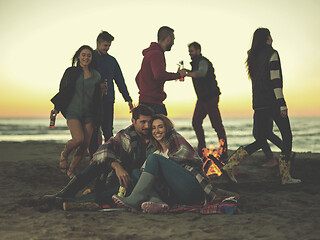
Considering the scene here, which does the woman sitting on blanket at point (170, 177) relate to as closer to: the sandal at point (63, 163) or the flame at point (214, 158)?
the flame at point (214, 158)

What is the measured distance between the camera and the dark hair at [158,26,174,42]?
496 cm

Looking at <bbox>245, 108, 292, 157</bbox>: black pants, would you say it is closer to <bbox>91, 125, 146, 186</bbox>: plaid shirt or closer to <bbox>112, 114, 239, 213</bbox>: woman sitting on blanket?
<bbox>112, 114, 239, 213</bbox>: woman sitting on blanket

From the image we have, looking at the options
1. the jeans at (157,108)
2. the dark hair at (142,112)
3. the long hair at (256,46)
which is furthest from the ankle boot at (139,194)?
the long hair at (256,46)

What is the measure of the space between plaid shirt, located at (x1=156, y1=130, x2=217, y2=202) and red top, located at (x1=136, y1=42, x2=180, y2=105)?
1.29m

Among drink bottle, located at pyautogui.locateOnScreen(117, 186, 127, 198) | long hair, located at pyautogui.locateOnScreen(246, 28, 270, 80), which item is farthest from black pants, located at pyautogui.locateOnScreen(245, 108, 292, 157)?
drink bottle, located at pyautogui.locateOnScreen(117, 186, 127, 198)

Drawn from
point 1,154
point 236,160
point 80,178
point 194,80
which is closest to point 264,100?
point 236,160

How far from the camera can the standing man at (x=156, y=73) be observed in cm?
487

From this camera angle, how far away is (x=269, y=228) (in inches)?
118

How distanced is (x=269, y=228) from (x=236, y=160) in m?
2.30

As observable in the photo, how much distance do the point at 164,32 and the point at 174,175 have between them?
2174 mm

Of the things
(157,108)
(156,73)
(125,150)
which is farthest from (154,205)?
(156,73)

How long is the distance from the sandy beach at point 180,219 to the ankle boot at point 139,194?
0.09m

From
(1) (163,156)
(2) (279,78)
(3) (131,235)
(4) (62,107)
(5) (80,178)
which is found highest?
(2) (279,78)

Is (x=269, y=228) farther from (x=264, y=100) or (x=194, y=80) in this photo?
(x=194, y=80)
